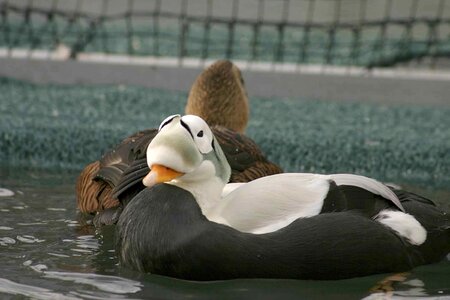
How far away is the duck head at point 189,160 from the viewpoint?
3629 mm

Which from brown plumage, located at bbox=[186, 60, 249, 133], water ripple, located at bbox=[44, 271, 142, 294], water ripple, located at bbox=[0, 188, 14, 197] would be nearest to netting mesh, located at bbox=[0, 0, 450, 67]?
brown plumage, located at bbox=[186, 60, 249, 133]

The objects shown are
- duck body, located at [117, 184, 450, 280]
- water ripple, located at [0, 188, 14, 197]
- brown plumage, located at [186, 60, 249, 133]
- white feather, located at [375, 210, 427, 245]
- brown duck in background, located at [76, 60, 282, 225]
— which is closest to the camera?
duck body, located at [117, 184, 450, 280]

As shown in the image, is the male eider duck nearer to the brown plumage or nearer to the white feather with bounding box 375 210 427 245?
the white feather with bounding box 375 210 427 245

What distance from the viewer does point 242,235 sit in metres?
3.56

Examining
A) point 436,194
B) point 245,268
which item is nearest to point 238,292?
point 245,268

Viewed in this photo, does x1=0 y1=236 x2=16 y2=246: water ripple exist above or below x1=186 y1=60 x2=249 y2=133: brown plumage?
below

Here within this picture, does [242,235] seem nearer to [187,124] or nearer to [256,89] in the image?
[187,124]

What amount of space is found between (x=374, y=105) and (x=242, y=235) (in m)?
4.19

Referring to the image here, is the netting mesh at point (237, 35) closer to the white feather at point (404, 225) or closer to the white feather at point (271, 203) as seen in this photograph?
the white feather at point (404, 225)

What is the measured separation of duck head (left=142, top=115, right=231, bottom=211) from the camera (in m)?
3.63

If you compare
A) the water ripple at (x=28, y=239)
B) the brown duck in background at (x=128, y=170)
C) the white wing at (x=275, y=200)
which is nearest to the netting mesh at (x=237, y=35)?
the brown duck in background at (x=128, y=170)

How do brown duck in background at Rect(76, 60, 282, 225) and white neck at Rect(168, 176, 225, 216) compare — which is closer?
white neck at Rect(168, 176, 225, 216)

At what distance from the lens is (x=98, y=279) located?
379 centimetres

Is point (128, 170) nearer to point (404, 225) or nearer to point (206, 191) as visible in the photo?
point (206, 191)
